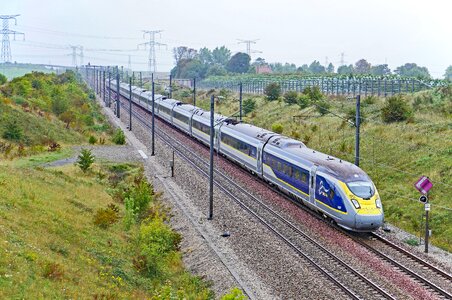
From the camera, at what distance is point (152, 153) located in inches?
1982

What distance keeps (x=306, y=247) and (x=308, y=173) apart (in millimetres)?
5421

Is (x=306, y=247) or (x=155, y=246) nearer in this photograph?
(x=155, y=246)

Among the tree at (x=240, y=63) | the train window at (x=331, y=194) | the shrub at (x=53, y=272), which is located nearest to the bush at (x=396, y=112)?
the train window at (x=331, y=194)

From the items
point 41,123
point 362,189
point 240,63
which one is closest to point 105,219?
point 362,189

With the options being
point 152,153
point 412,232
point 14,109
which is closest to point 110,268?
point 412,232

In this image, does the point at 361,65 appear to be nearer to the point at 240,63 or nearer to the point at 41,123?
the point at 240,63

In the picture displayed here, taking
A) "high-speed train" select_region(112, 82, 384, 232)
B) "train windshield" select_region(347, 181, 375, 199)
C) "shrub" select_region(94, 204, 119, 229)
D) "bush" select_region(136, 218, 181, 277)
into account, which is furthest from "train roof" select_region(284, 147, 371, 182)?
"shrub" select_region(94, 204, 119, 229)

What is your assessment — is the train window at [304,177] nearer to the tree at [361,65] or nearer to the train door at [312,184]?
the train door at [312,184]

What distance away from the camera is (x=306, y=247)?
78.4ft

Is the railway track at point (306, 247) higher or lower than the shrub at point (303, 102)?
lower

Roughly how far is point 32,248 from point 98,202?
12.9 m

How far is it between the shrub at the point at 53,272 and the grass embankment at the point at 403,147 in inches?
675

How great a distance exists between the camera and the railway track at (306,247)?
19.4 meters

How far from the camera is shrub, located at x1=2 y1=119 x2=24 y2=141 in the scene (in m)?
52.7
